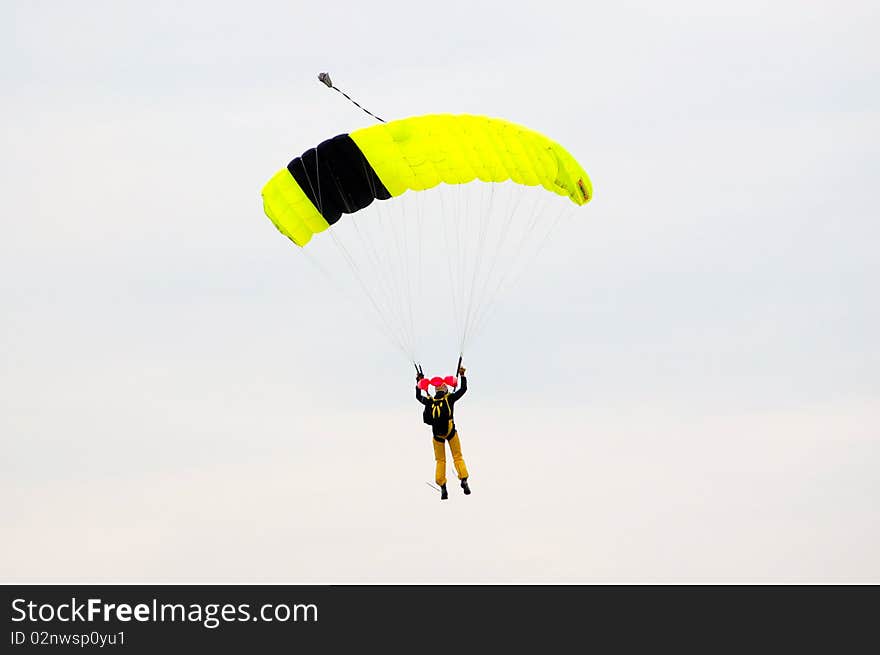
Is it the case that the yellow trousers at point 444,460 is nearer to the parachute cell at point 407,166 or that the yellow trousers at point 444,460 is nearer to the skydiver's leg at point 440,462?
the skydiver's leg at point 440,462

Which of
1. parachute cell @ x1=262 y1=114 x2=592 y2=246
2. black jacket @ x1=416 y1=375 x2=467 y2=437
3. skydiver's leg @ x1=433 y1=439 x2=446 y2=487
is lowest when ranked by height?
skydiver's leg @ x1=433 y1=439 x2=446 y2=487

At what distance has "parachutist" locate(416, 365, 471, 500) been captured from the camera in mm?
27359

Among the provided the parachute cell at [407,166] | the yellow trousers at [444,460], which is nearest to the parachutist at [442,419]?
the yellow trousers at [444,460]

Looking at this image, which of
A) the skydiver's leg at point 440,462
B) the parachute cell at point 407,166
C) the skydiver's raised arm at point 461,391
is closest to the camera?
the skydiver's raised arm at point 461,391

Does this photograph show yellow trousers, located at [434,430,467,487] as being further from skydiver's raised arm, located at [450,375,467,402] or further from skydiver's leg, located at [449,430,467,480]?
skydiver's raised arm, located at [450,375,467,402]

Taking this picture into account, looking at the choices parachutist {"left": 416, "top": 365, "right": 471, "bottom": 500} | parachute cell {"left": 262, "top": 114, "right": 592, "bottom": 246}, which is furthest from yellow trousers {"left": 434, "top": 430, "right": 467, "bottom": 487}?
parachute cell {"left": 262, "top": 114, "right": 592, "bottom": 246}

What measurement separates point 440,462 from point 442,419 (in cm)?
88

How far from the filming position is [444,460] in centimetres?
2789

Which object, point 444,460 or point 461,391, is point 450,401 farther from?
point 444,460

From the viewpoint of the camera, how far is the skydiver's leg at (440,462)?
27891 millimetres

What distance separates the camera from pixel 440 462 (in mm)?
27875

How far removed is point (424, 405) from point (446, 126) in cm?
500
